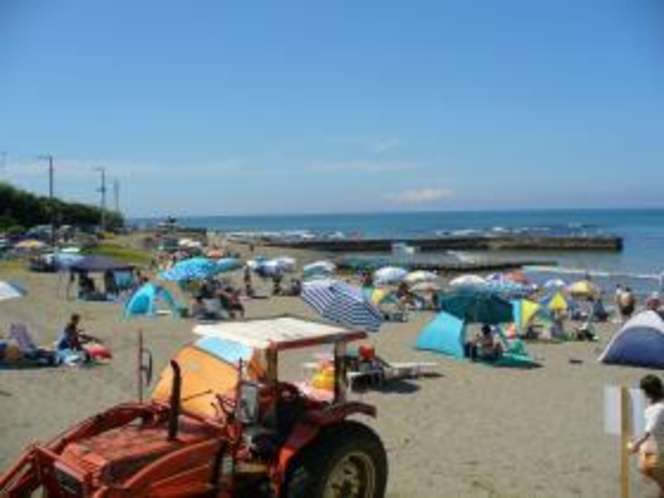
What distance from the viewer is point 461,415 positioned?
14.0 meters

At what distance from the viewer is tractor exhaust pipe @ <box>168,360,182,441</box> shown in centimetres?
684

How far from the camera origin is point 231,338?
7.83 m

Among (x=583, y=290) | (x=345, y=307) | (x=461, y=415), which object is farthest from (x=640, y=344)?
(x=583, y=290)

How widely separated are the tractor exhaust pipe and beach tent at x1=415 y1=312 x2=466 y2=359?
14.0 meters

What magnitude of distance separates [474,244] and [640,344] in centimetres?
8293

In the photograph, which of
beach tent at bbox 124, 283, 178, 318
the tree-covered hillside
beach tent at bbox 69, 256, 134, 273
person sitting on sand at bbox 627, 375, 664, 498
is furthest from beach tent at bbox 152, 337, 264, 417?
the tree-covered hillside

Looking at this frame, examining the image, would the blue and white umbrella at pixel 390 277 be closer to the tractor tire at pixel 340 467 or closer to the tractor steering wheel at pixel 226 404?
the tractor tire at pixel 340 467

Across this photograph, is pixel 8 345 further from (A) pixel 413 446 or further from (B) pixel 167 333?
(A) pixel 413 446

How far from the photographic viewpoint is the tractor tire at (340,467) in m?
7.38

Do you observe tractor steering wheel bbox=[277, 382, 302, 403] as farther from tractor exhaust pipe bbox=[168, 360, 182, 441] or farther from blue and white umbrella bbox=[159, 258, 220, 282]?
blue and white umbrella bbox=[159, 258, 220, 282]

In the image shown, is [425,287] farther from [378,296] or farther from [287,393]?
[287,393]

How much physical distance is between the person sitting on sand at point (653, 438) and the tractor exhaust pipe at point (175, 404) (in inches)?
159

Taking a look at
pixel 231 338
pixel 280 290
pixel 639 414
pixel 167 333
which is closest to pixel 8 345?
pixel 167 333

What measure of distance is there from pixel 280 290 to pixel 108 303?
966 cm
